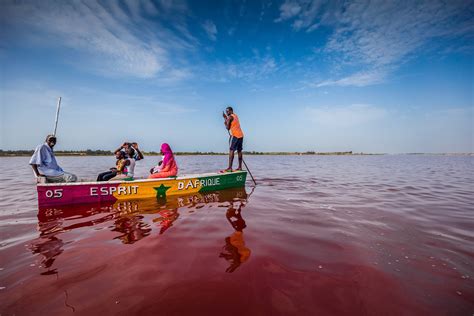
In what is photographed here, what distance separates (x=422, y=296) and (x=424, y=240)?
200 cm

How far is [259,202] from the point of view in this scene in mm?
6898

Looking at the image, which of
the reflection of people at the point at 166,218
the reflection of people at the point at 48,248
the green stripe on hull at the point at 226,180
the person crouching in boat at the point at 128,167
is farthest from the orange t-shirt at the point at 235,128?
the reflection of people at the point at 48,248

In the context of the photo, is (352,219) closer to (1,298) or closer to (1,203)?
(1,298)

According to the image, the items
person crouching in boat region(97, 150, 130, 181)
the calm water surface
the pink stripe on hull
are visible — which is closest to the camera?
the calm water surface

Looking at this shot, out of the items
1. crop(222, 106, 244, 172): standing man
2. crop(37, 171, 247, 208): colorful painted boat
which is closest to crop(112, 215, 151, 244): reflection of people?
crop(37, 171, 247, 208): colorful painted boat

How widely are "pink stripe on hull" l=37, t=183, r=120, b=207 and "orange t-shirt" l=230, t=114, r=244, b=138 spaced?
5.07 metres

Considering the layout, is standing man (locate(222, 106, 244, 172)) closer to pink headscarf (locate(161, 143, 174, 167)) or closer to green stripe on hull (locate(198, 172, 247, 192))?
green stripe on hull (locate(198, 172, 247, 192))

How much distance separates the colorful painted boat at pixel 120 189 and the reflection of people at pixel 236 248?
3.64m

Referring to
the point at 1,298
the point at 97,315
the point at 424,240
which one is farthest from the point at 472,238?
the point at 1,298

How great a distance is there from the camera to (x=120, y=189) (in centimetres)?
716

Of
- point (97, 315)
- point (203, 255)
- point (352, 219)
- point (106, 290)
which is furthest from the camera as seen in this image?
point (352, 219)

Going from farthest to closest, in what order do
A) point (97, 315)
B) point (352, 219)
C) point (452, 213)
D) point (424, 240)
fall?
point (452, 213) < point (352, 219) < point (424, 240) < point (97, 315)

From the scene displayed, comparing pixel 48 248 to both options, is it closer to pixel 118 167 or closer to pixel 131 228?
pixel 131 228

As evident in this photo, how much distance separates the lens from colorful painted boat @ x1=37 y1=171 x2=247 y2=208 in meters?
6.48
